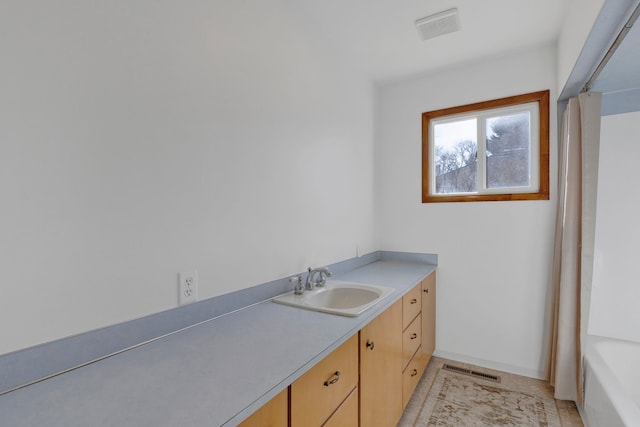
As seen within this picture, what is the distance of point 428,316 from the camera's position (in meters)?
2.47

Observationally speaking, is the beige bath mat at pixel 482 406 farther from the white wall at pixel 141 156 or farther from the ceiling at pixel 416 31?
the ceiling at pixel 416 31

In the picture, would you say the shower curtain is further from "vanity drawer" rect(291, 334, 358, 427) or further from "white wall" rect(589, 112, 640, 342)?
"vanity drawer" rect(291, 334, 358, 427)

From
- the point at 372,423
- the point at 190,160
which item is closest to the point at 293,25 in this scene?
the point at 190,160

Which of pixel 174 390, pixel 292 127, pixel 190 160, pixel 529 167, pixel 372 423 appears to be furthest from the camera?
pixel 529 167

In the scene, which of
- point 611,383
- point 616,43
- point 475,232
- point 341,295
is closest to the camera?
point 616,43

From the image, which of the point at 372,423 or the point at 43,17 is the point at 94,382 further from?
the point at 372,423

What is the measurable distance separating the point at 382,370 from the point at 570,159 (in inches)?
72.9

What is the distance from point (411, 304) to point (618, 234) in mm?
1690

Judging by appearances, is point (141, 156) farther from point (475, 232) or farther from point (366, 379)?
point (475, 232)

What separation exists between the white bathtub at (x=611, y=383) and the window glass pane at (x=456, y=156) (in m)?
1.40

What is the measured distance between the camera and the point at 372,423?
56.8 inches

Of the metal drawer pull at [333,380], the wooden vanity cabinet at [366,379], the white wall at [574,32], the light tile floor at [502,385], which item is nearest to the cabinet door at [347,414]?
the wooden vanity cabinet at [366,379]

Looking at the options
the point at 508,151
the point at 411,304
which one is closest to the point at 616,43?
the point at 508,151

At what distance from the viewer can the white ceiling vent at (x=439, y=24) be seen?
197 cm
